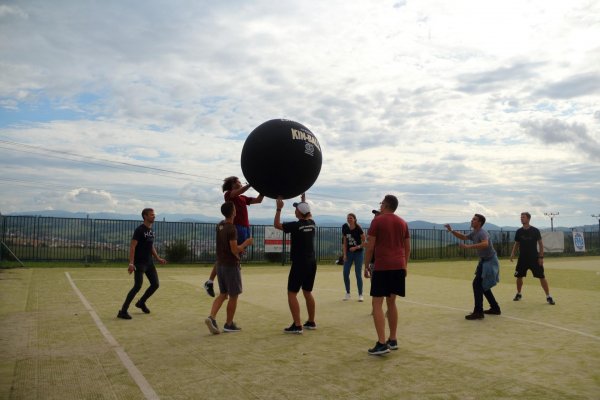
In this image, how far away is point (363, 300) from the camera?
1105 cm

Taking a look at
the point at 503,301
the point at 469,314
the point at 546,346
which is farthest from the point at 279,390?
the point at 503,301

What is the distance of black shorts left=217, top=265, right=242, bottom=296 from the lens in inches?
288

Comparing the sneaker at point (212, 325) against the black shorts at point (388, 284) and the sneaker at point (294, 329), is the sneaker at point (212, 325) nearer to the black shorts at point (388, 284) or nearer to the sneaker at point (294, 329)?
the sneaker at point (294, 329)

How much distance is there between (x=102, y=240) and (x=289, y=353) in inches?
842

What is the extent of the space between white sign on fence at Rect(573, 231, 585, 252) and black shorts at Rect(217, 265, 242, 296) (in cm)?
3838

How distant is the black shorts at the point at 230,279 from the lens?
7305 mm

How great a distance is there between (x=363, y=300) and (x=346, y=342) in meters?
4.34

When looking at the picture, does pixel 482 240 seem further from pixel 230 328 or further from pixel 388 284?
pixel 230 328

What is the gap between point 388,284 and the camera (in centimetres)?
626

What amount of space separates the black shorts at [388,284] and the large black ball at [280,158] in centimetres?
159

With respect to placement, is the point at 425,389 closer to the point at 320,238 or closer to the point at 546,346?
the point at 546,346

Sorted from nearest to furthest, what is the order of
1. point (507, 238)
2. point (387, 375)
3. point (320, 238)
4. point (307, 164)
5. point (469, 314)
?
point (387, 375) < point (307, 164) < point (469, 314) < point (320, 238) < point (507, 238)

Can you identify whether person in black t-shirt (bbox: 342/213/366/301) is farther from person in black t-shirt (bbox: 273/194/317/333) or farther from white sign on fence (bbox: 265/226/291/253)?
white sign on fence (bbox: 265/226/291/253)

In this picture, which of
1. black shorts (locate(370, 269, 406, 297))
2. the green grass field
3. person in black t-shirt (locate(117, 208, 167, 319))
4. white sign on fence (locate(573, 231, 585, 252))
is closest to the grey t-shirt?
the green grass field
